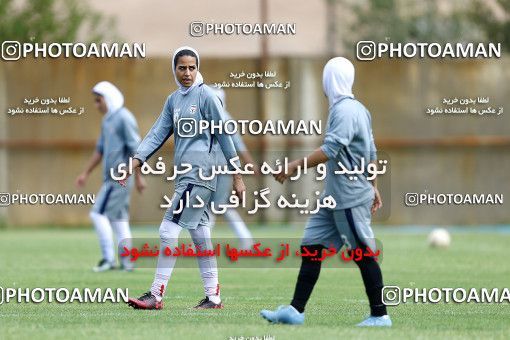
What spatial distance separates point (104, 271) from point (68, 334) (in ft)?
24.5

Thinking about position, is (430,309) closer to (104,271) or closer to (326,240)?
(326,240)

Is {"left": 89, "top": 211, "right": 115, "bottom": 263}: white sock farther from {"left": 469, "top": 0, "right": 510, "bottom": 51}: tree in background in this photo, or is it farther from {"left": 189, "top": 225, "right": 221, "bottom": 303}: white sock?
{"left": 469, "top": 0, "right": 510, "bottom": 51}: tree in background

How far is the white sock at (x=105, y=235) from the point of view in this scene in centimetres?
1759

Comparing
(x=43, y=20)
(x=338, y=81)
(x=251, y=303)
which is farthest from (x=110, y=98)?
(x=43, y=20)

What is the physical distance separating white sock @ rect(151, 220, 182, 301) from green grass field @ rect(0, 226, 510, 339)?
24 cm

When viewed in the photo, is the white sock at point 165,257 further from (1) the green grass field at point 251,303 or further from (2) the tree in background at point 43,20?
(2) the tree in background at point 43,20

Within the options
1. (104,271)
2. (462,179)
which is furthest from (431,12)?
(104,271)

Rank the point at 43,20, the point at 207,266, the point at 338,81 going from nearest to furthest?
1. the point at 338,81
2. the point at 207,266
3. the point at 43,20

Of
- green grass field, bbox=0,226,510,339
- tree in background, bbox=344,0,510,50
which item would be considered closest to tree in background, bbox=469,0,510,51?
tree in background, bbox=344,0,510,50

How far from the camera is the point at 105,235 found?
17812 millimetres

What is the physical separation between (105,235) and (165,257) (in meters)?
6.13

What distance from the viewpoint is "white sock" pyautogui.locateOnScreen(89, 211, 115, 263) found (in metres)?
17.6

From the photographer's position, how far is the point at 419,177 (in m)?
32.2

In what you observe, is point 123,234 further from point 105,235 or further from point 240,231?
point 240,231
